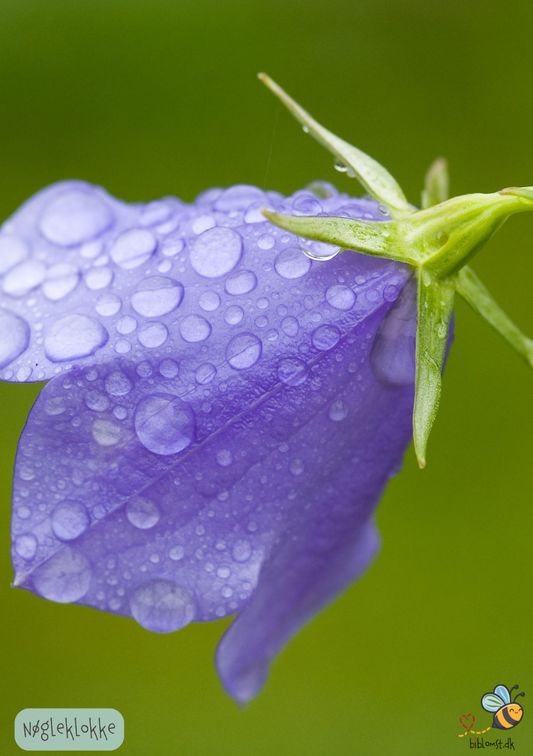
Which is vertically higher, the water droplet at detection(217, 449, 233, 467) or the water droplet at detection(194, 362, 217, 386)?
the water droplet at detection(194, 362, 217, 386)

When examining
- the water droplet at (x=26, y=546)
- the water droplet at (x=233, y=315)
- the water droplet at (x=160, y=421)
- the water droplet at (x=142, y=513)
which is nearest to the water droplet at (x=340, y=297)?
the water droplet at (x=233, y=315)

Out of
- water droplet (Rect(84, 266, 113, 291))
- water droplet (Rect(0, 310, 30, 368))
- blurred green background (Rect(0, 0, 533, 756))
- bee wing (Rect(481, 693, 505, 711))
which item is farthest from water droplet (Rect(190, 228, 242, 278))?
blurred green background (Rect(0, 0, 533, 756))

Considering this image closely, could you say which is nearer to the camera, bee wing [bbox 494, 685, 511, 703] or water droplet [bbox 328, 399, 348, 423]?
water droplet [bbox 328, 399, 348, 423]

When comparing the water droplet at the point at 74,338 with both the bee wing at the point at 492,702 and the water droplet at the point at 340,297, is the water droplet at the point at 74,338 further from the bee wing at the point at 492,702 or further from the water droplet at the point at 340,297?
the bee wing at the point at 492,702

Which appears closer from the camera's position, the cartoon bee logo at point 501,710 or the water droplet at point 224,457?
the water droplet at point 224,457

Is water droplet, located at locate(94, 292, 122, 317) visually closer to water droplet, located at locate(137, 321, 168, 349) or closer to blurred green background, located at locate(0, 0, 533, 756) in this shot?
water droplet, located at locate(137, 321, 168, 349)

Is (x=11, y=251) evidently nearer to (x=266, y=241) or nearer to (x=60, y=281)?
(x=60, y=281)

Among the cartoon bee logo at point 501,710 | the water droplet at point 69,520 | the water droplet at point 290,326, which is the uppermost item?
the water droplet at point 290,326
